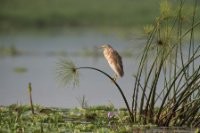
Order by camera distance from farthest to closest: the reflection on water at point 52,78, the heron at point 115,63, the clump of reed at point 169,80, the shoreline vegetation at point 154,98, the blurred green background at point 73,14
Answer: the blurred green background at point 73,14 → the reflection on water at point 52,78 → the heron at point 115,63 → the clump of reed at point 169,80 → the shoreline vegetation at point 154,98

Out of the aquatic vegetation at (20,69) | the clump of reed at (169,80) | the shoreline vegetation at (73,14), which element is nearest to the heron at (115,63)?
the clump of reed at (169,80)

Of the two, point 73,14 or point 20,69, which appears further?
point 73,14

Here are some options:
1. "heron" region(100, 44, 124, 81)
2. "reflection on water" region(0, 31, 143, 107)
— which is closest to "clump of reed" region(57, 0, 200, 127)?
"heron" region(100, 44, 124, 81)

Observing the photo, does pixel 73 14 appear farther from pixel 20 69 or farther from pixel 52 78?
pixel 52 78

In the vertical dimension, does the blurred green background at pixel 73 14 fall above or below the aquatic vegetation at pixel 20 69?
above

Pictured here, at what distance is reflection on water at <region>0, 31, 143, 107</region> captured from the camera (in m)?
17.3

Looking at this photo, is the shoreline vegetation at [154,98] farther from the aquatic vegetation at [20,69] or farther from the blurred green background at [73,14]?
the blurred green background at [73,14]

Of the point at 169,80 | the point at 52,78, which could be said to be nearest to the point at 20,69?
the point at 52,78

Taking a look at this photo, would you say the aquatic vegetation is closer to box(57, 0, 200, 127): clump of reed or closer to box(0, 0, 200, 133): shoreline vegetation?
box(0, 0, 200, 133): shoreline vegetation

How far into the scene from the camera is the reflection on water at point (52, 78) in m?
17.3

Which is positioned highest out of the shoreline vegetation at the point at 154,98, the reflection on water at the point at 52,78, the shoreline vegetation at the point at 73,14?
the shoreline vegetation at the point at 73,14

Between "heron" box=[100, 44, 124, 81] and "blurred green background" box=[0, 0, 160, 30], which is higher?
"blurred green background" box=[0, 0, 160, 30]

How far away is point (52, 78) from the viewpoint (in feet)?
73.1

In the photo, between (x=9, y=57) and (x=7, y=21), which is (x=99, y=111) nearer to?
(x=9, y=57)
